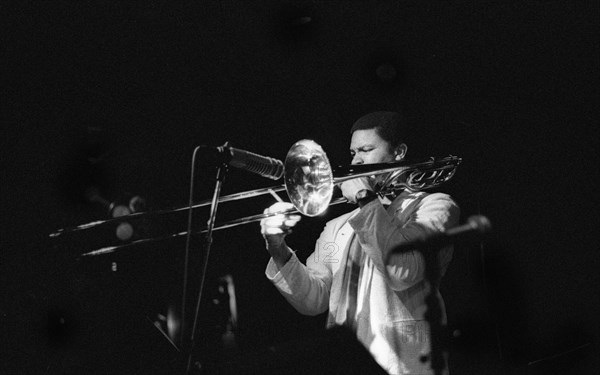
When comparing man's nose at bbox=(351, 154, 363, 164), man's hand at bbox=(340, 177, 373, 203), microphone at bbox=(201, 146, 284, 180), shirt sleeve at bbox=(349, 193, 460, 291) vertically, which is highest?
microphone at bbox=(201, 146, 284, 180)

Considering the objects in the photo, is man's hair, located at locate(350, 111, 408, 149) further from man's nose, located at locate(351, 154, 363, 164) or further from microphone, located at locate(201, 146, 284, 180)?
microphone, located at locate(201, 146, 284, 180)

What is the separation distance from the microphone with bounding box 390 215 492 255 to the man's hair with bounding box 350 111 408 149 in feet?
2.35

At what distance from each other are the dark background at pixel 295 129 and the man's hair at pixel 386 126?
416 mm

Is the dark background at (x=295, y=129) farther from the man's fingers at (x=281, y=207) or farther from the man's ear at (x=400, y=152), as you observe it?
the man's fingers at (x=281, y=207)

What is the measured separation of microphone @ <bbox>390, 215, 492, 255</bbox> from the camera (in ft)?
5.78

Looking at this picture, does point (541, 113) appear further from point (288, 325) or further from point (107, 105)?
point (107, 105)

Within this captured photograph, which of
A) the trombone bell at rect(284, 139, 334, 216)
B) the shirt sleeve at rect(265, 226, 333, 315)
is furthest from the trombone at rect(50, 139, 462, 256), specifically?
the shirt sleeve at rect(265, 226, 333, 315)

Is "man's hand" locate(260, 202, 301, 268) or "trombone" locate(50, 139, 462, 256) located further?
"man's hand" locate(260, 202, 301, 268)

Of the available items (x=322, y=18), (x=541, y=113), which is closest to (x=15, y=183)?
(x=322, y=18)

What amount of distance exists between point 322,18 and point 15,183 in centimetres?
176

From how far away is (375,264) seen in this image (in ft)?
7.32

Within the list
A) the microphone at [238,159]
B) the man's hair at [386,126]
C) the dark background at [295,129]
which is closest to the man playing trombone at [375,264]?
the man's hair at [386,126]

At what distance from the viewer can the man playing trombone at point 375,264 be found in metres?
2.18

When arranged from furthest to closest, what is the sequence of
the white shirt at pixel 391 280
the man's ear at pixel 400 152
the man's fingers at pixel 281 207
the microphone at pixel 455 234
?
1. the man's ear at pixel 400 152
2. the man's fingers at pixel 281 207
3. the white shirt at pixel 391 280
4. the microphone at pixel 455 234
